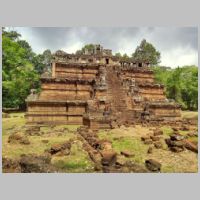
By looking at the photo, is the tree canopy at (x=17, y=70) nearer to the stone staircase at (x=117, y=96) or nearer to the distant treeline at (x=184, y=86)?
the stone staircase at (x=117, y=96)

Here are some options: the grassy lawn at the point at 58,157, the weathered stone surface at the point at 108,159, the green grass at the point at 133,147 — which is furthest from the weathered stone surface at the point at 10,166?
the green grass at the point at 133,147

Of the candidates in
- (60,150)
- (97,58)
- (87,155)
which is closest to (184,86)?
(97,58)

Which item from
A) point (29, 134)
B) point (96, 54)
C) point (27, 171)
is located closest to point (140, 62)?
point (96, 54)

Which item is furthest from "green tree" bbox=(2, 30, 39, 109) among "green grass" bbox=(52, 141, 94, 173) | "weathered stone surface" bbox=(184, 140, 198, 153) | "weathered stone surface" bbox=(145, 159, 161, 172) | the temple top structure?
"weathered stone surface" bbox=(145, 159, 161, 172)

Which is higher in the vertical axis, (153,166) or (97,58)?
(97,58)

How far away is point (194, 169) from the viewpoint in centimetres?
961

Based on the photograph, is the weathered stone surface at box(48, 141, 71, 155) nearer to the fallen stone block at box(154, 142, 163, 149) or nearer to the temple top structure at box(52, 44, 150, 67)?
the fallen stone block at box(154, 142, 163, 149)

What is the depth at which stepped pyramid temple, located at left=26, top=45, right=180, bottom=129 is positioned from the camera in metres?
21.7

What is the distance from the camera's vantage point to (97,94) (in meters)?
23.5

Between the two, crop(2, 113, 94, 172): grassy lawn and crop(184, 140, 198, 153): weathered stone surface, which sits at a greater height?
crop(184, 140, 198, 153): weathered stone surface

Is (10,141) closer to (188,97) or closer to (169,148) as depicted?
(169,148)

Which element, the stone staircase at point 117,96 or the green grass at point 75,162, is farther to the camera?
the stone staircase at point 117,96

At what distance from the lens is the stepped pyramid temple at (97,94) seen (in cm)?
2170

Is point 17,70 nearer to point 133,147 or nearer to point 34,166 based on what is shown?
point 133,147
